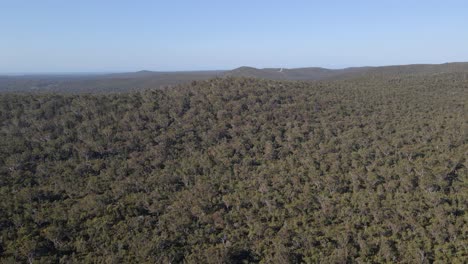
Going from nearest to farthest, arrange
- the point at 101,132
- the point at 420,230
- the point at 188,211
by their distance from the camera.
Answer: the point at 420,230 → the point at 188,211 → the point at 101,132

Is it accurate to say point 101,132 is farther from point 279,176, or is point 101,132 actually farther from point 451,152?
point 451,152

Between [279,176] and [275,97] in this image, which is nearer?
[279,176]

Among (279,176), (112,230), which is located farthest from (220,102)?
(112,230)

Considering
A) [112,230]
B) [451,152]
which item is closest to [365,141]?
[451,152]

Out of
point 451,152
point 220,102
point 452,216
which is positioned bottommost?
point 452,216

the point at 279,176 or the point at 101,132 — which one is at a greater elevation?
the point at 101,132

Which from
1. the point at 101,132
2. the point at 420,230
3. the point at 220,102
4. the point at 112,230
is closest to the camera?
the point at 420,230
